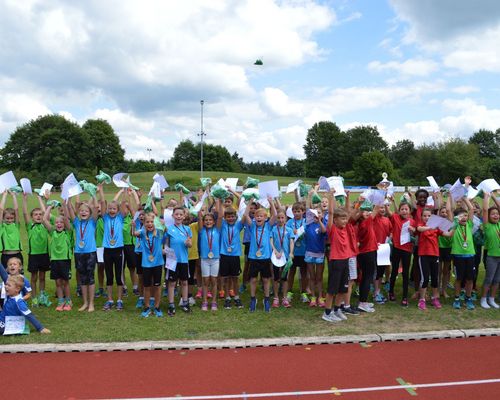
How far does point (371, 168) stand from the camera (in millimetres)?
69312

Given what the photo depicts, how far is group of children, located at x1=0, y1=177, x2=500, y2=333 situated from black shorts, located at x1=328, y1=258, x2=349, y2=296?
0.05 feet

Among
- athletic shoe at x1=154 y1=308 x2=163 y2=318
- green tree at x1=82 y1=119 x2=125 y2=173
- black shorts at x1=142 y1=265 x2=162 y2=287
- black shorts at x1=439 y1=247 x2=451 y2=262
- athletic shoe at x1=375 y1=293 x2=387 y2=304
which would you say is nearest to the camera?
athletic shoe at x1=154 y1=308 x2=163 y2=318

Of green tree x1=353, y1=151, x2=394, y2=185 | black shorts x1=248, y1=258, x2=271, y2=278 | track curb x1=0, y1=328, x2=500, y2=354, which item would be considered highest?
green tree x1=353, y1=151, x2=394, y2=185

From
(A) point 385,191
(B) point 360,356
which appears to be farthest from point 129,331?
(A) point 385,191

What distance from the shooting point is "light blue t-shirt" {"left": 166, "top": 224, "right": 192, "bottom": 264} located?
23.6 feet

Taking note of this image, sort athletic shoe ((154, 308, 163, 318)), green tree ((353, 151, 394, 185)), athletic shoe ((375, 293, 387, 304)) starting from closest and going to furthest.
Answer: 1. athletic shoe ((154, 308, 163, 318))
2. athletic shoe ((375, 293, 387, 304))
3. green tree ((353, 151, 394, 185))

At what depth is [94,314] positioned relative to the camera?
714 centimetres

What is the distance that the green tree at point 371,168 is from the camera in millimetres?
68938

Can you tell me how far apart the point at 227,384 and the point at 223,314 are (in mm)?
2381

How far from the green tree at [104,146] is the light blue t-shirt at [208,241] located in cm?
6850

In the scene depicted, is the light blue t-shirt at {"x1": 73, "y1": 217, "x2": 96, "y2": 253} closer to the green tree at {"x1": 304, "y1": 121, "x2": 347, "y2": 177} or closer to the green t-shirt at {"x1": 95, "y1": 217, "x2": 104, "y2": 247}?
the green t-shirt at {"x1": 95, "y1": 217, "x2": 104, "y2": 247}

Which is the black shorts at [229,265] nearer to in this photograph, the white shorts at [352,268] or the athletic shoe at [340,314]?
the athletic shoe at [340,314]

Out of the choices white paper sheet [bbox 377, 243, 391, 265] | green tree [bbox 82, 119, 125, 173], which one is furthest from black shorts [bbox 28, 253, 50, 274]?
green tree [bbox 82, 119, 125, 173]

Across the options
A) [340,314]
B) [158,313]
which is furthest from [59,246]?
[340,314]
